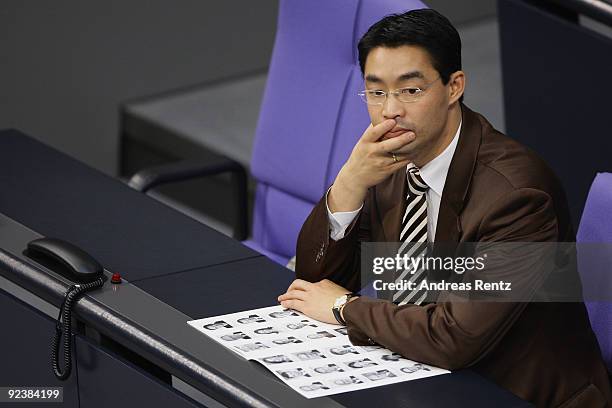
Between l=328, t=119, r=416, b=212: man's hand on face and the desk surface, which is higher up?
l=328, t=119, r=416, b=212: man's hand on face

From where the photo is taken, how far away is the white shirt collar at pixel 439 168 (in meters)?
2.38

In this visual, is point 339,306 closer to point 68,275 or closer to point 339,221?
point 339,221

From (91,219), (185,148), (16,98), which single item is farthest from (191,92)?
(91,219)

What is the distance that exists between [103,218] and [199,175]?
1.84 feet

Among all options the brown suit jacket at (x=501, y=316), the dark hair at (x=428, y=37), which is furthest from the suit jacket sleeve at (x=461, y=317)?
the dark hair at (x=428, y=37)

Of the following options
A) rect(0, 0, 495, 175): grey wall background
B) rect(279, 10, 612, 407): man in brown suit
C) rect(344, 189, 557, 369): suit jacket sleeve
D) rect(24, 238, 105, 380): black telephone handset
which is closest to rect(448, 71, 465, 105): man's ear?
rect(279, 10, 612, 407): man in brown suit

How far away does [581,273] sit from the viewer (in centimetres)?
246

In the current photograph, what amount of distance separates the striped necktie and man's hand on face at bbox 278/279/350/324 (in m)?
0.13

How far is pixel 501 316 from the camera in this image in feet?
7.12

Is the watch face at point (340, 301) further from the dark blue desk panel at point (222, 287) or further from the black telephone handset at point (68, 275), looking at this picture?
the black telephone handset at point (68, 275)

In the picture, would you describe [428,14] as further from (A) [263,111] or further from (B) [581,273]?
(A) [263,111]

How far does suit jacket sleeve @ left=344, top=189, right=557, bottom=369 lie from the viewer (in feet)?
7.09

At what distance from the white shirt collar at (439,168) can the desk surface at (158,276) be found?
0.33 m

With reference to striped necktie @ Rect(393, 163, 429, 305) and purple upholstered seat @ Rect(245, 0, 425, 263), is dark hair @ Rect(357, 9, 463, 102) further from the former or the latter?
purple upholstered seat @ Rect(245, 0, 425, 263)
